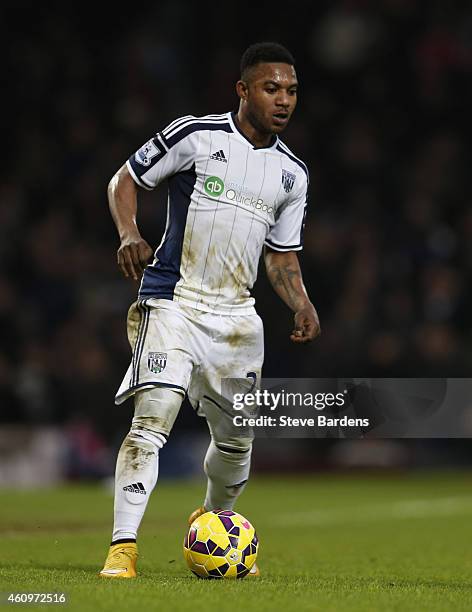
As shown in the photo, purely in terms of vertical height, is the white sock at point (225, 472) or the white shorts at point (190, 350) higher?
the white shorts at point (190, 350)

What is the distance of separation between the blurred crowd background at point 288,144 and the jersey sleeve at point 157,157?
912cm

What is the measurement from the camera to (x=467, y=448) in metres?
A: 16.4

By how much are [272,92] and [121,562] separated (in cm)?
231

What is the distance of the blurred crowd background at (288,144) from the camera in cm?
1589

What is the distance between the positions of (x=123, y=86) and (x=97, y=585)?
15.9m

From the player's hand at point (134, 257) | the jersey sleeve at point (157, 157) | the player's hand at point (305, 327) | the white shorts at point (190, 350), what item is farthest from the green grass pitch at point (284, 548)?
the jersey sleeve at point (157, 157)

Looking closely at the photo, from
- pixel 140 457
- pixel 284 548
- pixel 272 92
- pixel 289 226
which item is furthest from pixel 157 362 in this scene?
pixel 284 548

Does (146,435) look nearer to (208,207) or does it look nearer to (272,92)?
(208,207)

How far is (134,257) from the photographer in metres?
5.68

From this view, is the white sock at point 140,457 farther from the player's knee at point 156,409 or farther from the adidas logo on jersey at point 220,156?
the adidas logo on jersey at point 220,156

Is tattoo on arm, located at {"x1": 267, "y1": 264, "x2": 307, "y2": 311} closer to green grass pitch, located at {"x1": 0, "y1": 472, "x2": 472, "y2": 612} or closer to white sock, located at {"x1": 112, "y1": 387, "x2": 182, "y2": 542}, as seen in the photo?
white sock, located at {"x1": 112, "y1": 387, "x2": 182, "y2": 542}

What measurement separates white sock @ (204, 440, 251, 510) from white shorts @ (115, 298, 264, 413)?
245 mm

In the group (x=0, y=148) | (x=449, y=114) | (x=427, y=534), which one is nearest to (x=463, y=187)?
(x=449, y=114)

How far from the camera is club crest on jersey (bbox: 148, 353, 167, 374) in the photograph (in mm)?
5910
